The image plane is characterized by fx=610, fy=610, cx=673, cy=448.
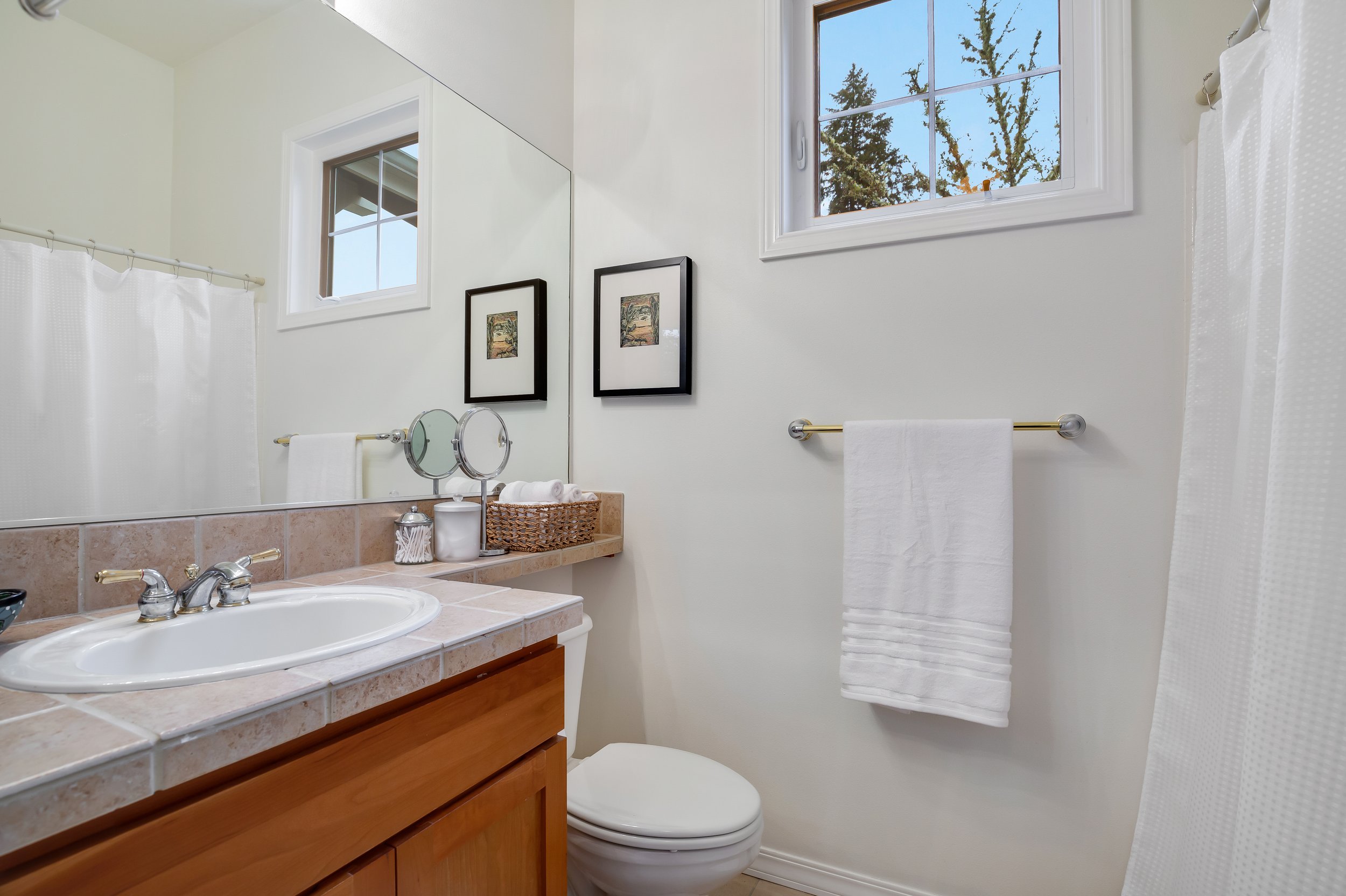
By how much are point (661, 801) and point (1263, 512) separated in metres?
1.07

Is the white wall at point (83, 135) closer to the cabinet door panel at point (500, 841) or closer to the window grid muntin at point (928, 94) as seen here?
the cabinet door panel at point (500, 841)

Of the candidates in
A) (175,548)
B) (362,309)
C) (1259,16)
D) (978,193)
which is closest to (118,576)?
(175,548)

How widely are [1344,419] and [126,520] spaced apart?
5.04ft

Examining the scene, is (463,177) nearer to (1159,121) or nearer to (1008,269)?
(1008,269)

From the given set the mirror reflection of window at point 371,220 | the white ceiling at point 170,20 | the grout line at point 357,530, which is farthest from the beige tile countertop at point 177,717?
the white ceiling at point 170,20

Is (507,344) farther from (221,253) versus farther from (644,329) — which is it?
(221,253)

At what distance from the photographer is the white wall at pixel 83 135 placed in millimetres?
792

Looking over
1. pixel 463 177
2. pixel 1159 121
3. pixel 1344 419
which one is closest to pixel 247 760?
pixel 1344 419

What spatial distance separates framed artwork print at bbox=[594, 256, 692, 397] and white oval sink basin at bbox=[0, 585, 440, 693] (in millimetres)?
846

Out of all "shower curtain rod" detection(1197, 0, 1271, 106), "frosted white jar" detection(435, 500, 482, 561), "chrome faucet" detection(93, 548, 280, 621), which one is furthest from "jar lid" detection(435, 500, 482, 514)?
"shower curtain rod" detection(1197, 0, 1271, 106)

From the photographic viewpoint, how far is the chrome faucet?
0.77 m

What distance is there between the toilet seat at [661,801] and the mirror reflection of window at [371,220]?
1.09 m

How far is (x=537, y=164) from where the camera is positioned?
169 cm

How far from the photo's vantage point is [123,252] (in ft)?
2.97
